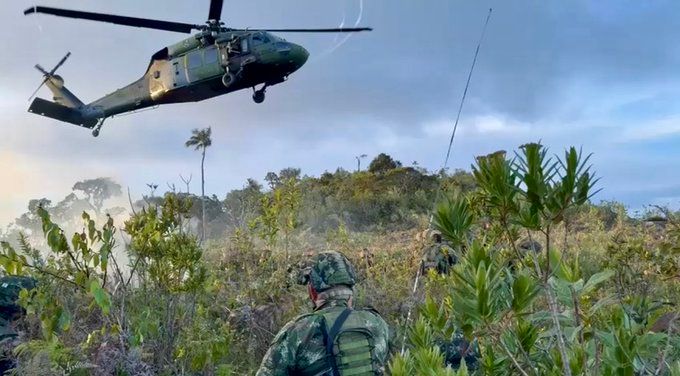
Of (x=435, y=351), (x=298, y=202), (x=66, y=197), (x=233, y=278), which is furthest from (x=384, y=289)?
(x=66, y=197)

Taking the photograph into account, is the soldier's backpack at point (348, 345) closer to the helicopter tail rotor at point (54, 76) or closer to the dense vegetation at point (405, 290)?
the dense vegetation at point (405, 290)

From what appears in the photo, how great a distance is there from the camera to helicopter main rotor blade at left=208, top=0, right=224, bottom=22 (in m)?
16.5

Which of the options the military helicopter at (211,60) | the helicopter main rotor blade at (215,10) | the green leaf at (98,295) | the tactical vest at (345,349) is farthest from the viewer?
the helicopter main rotor blade at (215,10)

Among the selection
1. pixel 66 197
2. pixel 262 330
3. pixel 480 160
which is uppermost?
Result: pixel 66 197

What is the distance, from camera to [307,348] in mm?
3975

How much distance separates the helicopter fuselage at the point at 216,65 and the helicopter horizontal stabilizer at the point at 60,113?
3560mm

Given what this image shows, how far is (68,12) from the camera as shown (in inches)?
574

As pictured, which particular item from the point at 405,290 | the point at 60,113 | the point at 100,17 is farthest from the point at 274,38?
the point at 405,290

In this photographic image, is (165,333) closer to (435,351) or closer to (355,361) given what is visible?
(355,361)

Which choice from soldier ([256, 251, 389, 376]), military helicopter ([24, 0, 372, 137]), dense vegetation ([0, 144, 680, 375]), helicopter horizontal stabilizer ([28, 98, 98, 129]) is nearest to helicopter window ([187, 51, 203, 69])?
military helicopter ([24, 0, 372, 137])

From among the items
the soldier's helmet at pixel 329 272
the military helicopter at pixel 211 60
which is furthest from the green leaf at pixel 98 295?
the military helicopter at pixel 211 60

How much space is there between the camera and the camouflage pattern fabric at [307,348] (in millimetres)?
3953

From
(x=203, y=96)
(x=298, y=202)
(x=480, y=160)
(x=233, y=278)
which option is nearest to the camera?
(x=480, y=160)

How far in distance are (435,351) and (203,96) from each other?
55.9 ft
